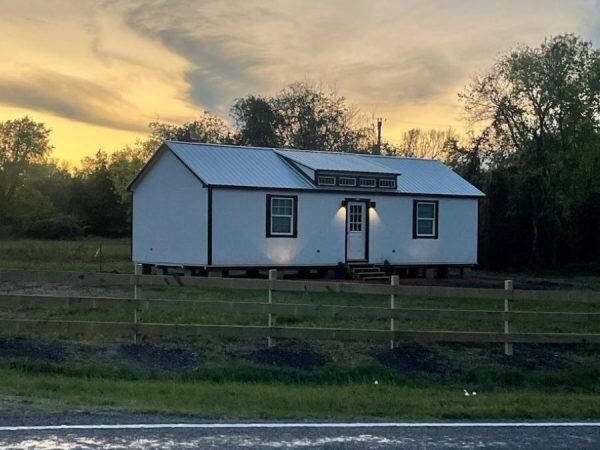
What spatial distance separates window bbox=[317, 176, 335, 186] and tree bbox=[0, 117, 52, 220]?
159 ft

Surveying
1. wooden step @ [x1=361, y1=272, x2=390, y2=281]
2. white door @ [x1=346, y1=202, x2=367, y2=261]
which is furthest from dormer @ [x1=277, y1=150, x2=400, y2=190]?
wooden step @ [x1=361, y1=272, x2=390, y2=281]

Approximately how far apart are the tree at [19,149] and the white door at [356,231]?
159 feet

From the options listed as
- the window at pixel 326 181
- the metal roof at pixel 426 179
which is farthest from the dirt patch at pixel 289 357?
the metal roof at pixel 426 179

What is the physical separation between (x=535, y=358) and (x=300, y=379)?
394 cm

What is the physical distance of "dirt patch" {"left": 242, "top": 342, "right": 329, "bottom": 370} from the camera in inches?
398

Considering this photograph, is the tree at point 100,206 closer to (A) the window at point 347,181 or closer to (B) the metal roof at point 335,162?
(B) the metal roof at point 335,162

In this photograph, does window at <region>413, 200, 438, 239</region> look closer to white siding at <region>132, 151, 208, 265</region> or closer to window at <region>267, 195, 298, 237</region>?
window at <region>267, 195, 298, 237</region>

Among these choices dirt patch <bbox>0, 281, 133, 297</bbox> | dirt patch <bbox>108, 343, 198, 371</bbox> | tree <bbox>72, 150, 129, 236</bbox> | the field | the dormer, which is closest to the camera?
the field

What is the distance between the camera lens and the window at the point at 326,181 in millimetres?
26156

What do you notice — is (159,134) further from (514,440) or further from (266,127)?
(514,440)

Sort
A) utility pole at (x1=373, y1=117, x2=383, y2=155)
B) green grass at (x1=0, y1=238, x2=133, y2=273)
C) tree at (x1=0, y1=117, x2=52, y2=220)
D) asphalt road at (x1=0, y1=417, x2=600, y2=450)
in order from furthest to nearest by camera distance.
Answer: tree at (x1=0, y1=117, x2=52, y2=220) < utility pole at (x1=373, y1=117, x2=383, y2=155) < green grass at (x1=0, y1=238, x2=133, y2=273) < asphalt road at (x1=0, y1=417, x2=600, y2=450)

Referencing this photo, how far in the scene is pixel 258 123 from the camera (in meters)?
55.8

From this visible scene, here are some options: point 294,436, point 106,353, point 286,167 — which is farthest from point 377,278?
point 294,436

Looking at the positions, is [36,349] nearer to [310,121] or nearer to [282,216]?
[282,216]
